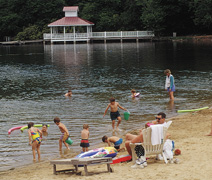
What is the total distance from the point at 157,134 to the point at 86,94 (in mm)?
16621

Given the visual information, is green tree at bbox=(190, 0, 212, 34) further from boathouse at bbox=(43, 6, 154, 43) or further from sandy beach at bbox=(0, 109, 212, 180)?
sandy beach at bbox=(0, 109, 212, 180)

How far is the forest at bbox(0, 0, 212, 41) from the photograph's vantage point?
81.1 metres

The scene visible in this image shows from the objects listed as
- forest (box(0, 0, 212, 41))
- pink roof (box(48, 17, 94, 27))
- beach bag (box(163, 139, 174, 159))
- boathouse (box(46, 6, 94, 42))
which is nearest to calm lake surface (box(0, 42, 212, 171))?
beach bag (box(163, 139, 174, 159))

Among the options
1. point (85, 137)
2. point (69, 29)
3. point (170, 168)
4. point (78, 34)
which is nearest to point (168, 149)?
point (170, 168)

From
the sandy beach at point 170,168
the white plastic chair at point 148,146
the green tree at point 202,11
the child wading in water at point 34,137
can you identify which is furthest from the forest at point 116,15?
the white plastic chair at point 148,146

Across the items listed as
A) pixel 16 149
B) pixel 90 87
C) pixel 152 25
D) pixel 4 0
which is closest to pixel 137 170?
pixel 16 149

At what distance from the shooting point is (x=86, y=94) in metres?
28.0

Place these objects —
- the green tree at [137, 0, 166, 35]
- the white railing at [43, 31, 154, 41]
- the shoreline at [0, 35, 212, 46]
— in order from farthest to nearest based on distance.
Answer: the white railing at [43, 31, 154, 41], the green tree at [137, 0, 166, 35], the shoreline at [0, 35, 212, 46]

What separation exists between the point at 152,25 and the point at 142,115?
63596mm

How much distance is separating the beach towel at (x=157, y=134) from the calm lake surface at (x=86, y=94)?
4.50m

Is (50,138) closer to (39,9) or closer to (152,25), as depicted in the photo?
(152,25)

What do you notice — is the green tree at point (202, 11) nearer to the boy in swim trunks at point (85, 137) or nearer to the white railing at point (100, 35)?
the white railing at point (100, 35)

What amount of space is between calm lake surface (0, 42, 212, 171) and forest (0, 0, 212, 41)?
3186 cm

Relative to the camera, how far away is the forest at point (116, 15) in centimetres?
8106
